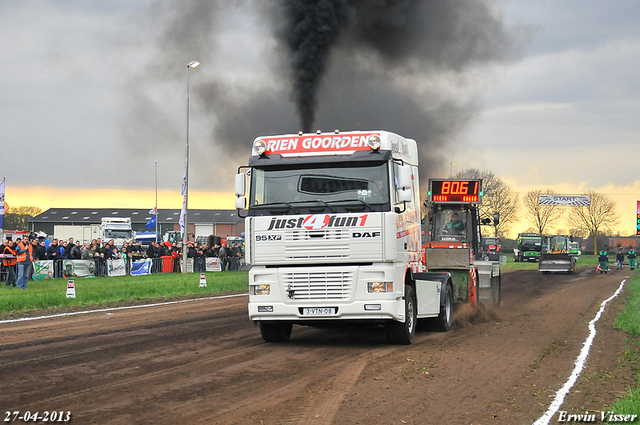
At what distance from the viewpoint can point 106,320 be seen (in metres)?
15.4

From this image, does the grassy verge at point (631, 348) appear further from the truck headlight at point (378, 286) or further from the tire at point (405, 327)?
the truck headlight at point (378, 286)

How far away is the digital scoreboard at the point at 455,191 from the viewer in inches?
770

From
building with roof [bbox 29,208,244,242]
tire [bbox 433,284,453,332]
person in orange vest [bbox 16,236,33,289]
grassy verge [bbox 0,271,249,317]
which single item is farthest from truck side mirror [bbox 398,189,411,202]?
building with roof [bbox 29,208,244,242]

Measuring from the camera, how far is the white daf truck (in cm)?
1074

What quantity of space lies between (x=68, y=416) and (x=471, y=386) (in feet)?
14.6

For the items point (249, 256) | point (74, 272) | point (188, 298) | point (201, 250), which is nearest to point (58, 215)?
point (201, 250)

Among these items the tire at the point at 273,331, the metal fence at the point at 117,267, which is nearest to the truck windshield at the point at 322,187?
the tire at the point at 273,331

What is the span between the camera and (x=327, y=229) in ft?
35.3

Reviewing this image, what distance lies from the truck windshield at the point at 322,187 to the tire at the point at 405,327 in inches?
71.3

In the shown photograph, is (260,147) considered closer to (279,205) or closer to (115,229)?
(279,205)

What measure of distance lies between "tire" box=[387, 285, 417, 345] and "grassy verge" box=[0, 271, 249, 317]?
9974 millimetres

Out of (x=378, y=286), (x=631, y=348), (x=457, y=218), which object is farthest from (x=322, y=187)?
(x=457, y=218)

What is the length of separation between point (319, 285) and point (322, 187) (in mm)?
1559

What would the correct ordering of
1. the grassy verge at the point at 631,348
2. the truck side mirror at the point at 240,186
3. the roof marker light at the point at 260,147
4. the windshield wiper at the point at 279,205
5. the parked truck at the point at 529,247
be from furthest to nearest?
the parked truck at the point at 529,247
the roof marker light at the point at 260,147
the truck side mirror at the point at 240,186
the windshield wiper at the point at 279,205
the grassy verge at the point at 631,348
